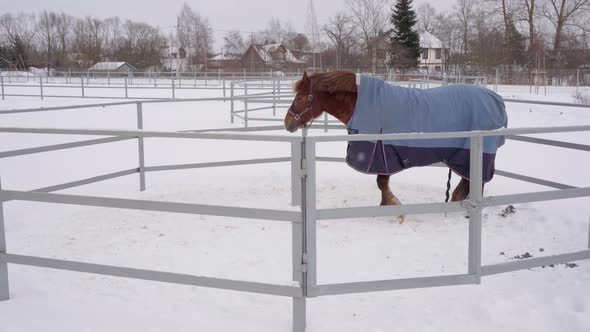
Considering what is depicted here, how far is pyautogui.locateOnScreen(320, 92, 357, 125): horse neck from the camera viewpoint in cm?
472

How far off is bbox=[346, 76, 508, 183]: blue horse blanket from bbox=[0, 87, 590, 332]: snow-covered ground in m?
0.60

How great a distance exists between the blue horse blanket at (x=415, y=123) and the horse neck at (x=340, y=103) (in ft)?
0.51

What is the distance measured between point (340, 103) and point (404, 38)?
3809cm

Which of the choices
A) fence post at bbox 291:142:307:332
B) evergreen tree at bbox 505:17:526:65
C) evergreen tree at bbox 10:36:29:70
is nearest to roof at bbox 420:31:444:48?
evergreen tree at bbox 505:17:526:65

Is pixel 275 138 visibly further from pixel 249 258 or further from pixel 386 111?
pixel 386 111

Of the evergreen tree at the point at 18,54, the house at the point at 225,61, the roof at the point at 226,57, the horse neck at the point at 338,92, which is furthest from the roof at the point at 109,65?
the horse neck at the point at 338,92

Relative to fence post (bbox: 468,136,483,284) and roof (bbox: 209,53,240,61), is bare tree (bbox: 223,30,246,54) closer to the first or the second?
roof (bbox: 209,53,240,61)

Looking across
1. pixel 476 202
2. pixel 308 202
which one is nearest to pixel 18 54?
pixel 308 202

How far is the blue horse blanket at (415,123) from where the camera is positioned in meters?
4.45

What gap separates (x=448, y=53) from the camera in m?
47.4

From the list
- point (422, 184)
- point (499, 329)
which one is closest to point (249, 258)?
point (499, 329)

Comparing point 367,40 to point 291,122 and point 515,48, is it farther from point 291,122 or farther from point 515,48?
point 291,122

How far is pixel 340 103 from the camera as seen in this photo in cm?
475

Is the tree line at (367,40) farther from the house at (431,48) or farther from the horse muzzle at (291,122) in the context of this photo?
the horse muzzle at (291,122)
